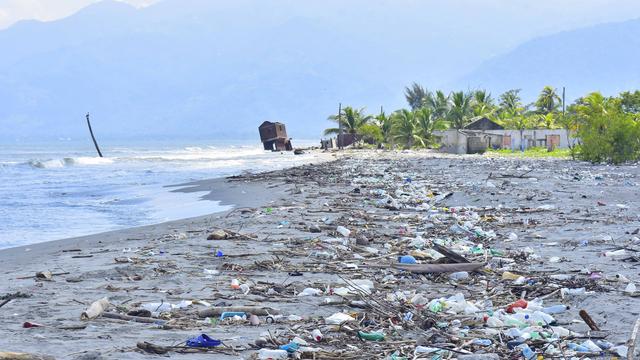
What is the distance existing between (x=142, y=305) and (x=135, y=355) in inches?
60.4

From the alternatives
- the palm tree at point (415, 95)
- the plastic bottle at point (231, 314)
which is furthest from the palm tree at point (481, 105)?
the plastic bottle at point (231, 314)

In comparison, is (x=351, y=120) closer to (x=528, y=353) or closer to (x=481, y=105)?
(x=481, y=105)

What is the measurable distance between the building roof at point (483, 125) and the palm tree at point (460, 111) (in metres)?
2.16

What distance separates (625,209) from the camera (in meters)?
12.6

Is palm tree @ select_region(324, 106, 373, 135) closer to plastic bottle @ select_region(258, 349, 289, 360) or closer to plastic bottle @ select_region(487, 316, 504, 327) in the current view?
plastic bottle @ select_region(487, 316, 504, 327)

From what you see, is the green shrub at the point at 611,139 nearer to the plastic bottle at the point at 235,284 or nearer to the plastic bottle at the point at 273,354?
the plastic bottle at the point at 235,284

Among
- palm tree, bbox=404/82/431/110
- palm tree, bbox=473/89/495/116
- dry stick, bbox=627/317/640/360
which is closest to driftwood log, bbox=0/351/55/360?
dry stick, bbox=627/317/640/360

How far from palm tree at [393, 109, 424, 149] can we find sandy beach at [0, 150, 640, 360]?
1682 inches

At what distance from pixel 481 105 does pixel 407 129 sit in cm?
1144

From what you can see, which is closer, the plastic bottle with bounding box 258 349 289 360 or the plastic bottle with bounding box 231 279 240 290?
the plastic bottle with bounding box 258 349 289 360

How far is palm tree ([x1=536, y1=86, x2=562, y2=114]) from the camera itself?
74062mm

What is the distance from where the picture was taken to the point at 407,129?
58.2m

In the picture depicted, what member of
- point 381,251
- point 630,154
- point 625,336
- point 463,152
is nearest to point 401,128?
point 463,152

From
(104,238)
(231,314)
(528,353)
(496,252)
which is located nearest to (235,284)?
(231,314)
